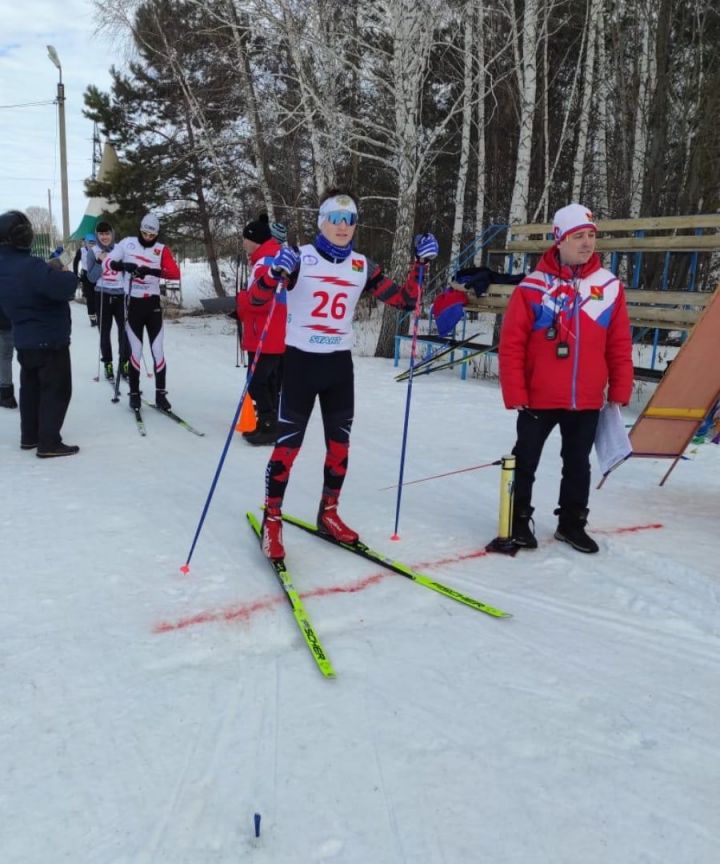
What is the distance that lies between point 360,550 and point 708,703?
1.92 metres

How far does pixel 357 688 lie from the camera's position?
2.59m

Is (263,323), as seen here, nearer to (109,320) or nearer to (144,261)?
(144,261)

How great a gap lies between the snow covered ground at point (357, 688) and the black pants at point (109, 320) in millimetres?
3626

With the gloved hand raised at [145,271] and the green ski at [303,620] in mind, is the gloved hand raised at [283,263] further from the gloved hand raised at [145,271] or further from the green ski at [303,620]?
the gloved hand raised at [145,271]

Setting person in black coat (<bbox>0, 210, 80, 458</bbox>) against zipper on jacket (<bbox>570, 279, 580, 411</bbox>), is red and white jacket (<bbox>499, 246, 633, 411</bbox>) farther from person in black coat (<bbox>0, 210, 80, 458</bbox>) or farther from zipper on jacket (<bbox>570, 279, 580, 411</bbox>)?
person in black coat (<bbox>0, 210, 80, 458</bbox>)

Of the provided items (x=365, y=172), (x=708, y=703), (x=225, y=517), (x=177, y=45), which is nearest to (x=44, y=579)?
(x=225, y=517)

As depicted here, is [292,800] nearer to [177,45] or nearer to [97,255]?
[97,255]

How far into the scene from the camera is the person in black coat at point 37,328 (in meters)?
5.27

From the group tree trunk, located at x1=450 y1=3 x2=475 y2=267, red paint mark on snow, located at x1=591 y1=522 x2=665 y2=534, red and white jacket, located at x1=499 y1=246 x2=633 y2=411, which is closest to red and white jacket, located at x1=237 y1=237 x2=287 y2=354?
red and white jacket, located at x1=499 y1=246 x2=633 y2=411

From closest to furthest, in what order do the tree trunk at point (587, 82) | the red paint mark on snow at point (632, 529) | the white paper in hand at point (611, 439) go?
the white paper in hand at point (611, 439) < the red paint mark on snow at point (632, 529) < the tree trunk at point (587, 82)

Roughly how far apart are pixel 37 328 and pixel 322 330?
307 cm

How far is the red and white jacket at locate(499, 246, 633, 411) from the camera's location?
3.62 metres

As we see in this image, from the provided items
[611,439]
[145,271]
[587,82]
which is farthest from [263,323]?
[587,82]

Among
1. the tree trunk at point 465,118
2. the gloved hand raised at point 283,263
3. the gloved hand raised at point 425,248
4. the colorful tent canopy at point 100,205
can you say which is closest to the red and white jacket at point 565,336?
the gloved hand raised at point 425,248
